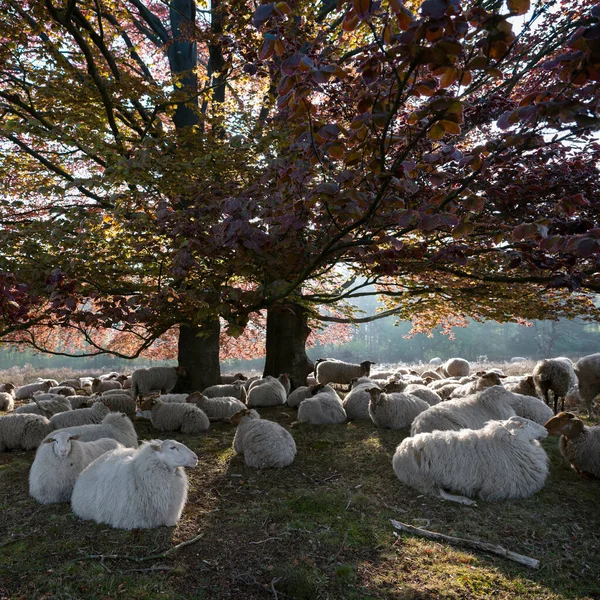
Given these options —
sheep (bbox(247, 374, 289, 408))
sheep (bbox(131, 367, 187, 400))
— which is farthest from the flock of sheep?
sheep (bbox(131, 367, 187, 400))

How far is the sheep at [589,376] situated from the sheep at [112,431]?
8.78m

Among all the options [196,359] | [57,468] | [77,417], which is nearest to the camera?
[57,468]

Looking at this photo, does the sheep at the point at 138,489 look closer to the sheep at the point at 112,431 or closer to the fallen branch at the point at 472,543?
the sheep at the point at 112,431

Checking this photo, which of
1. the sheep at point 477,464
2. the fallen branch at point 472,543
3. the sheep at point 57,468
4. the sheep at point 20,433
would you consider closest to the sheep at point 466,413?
the sheep at point 477,464

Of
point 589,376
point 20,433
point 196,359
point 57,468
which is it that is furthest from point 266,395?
point 589,376

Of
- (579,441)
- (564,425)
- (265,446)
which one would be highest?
(564,425)

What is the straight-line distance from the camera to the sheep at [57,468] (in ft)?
16.3

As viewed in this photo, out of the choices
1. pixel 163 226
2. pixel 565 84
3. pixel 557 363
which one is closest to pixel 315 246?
pixel 163 226

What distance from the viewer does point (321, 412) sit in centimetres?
848

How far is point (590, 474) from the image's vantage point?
18.1 feet

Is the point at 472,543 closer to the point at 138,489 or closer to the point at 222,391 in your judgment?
the point at 138,489

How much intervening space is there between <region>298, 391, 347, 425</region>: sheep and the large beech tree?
247cm

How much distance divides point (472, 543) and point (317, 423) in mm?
4693

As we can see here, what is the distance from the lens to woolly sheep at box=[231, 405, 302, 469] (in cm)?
608
